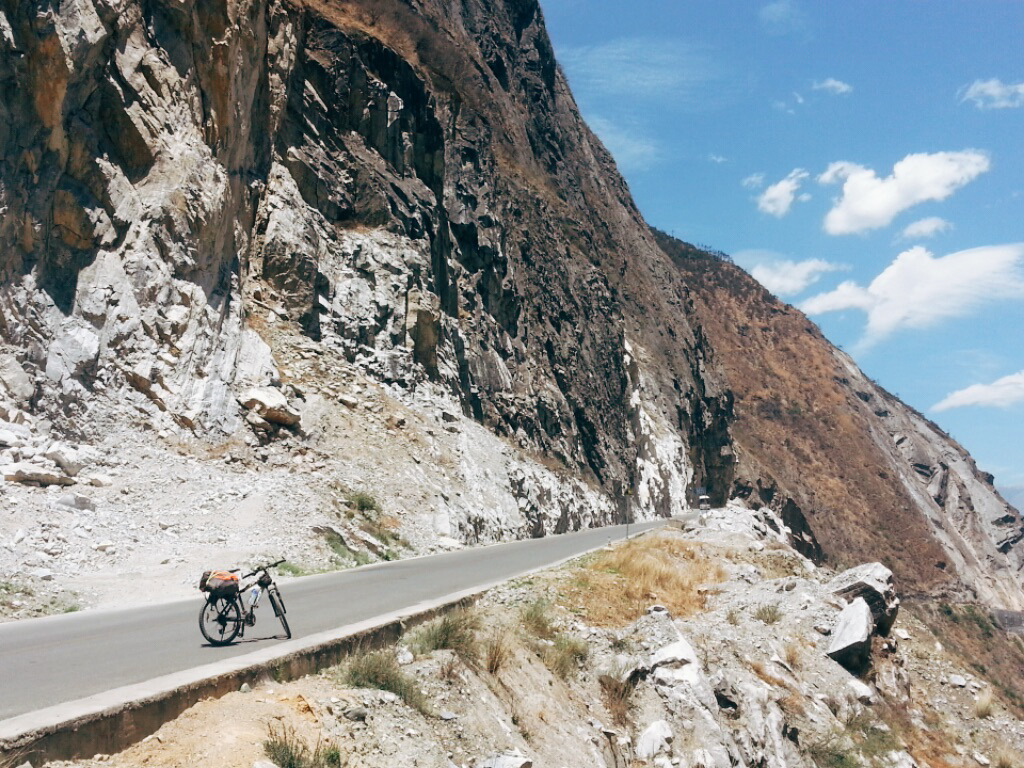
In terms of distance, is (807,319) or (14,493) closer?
(14,493)

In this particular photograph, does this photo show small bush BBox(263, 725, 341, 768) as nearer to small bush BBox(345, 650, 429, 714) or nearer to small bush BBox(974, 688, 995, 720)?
small bush BBox(345, 650, 429, 714)

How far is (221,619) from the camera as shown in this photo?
835 cm

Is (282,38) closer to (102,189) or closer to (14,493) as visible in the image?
(102,189)

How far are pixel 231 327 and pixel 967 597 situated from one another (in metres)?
89.0

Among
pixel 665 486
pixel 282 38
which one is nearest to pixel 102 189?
pixel 282 38

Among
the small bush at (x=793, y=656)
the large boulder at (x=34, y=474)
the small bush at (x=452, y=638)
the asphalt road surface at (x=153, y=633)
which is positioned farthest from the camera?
the large boulder at (x=34, y=474)

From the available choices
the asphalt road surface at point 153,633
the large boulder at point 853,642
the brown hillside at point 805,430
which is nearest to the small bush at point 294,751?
the asphalt road surface at point 153,633

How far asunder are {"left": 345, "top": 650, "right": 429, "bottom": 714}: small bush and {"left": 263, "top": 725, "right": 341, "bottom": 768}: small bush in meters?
1.15

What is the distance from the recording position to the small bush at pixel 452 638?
7.66m

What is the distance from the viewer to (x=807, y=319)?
126m

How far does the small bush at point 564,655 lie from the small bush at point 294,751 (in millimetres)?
3910

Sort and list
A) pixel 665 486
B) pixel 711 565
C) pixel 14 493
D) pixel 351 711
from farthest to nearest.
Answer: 1. pixel 665 486
2. pixel 711 565
3. pixel 14 493
4. pixel 351 711

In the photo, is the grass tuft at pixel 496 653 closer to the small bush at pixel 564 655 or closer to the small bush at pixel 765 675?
the small bush at pixel 564 655

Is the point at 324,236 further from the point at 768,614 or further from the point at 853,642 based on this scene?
the point at 853,642
